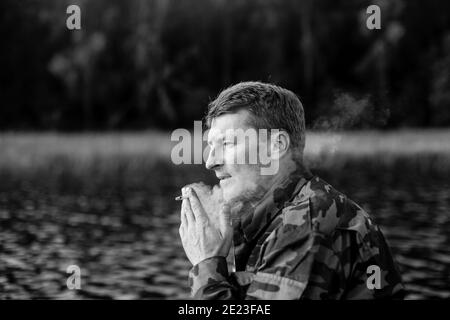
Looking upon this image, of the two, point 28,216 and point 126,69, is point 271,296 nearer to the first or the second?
point 28,216

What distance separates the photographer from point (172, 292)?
11.6 m

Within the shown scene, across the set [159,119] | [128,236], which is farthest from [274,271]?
[159,119]

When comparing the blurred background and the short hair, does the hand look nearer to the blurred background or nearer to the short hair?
the short hair

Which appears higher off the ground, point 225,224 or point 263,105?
point 263,105

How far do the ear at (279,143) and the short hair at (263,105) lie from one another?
17 mm

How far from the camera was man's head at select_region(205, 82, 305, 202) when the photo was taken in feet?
8.14

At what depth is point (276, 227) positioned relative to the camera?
248 centimetres

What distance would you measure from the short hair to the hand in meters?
0.30

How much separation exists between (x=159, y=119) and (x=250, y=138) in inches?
2104

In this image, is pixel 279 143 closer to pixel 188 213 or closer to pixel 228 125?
pixel 228 125

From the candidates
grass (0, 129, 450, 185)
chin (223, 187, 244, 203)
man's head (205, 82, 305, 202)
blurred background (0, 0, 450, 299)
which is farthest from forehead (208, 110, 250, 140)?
grass (0, 129, 450, 185)

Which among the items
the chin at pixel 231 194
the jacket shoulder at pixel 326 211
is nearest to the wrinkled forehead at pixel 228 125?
the chin at pixel 231 194

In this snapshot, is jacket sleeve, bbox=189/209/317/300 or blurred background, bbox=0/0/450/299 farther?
blurred background, bbox=0/0/450/299

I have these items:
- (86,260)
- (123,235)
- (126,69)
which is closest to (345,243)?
(86,260)
